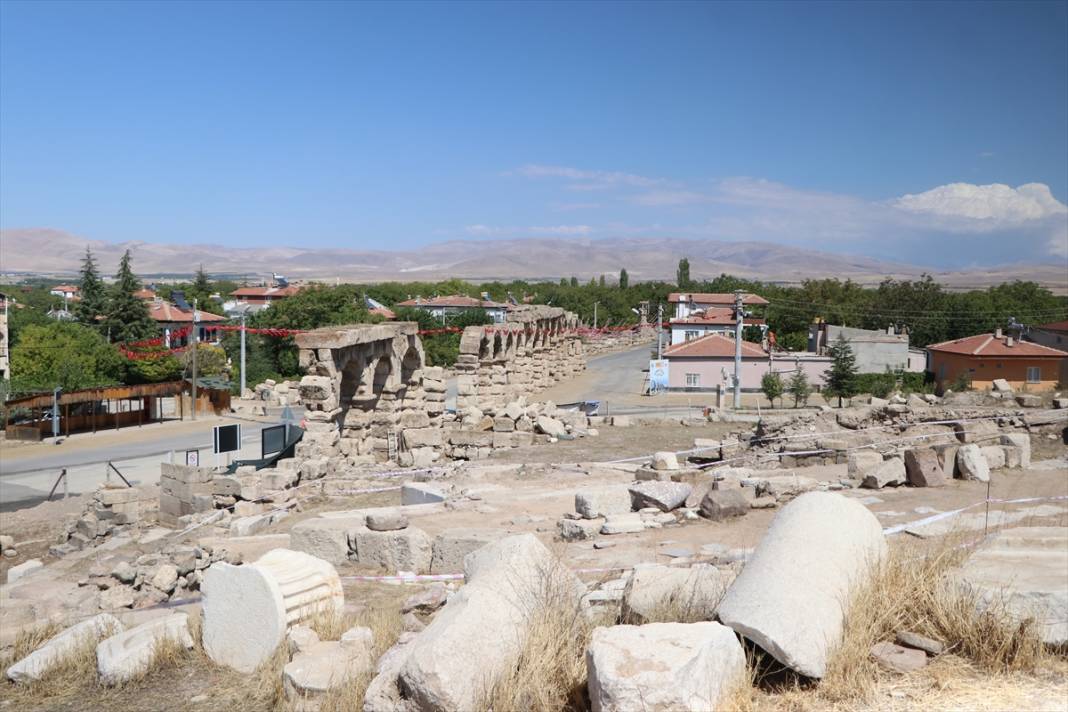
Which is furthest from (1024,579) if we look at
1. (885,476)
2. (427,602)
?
(885,476)

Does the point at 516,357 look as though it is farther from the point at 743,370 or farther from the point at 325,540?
the point at 325,540

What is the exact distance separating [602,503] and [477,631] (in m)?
6.73

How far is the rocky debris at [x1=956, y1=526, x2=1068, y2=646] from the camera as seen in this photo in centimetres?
500

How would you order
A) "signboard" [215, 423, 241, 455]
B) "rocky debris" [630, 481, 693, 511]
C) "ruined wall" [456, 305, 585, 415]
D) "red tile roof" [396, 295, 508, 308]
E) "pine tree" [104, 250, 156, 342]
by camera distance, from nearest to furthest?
"rocky debris" [630, 481, 693, 511]
"signboard" [215, 423, 241, 455]
"ruined wall" [456, 305, 585, 415]
"pine tree" [104, 250, 156, 342]
"red tile roof" [396, 295, 508, 308]

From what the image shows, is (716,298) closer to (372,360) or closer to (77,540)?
(372,360)

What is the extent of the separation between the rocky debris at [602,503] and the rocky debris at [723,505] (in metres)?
1.17

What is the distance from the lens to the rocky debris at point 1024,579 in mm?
5000

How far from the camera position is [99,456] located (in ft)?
91.9

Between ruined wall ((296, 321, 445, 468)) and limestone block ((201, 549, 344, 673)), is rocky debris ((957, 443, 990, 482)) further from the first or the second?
ruined wall ((296, 321, 445, 468))

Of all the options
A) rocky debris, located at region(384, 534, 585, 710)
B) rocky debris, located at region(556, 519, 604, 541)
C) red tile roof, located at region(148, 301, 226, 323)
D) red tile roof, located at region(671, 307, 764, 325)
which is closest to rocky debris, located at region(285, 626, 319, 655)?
rocky debris, located at region(384, 534, 585, 710)

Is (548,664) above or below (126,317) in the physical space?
above

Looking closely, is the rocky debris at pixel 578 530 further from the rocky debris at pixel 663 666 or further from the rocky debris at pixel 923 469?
the rocky debris at pixel 663 666

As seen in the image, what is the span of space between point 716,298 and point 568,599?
71.3 metres

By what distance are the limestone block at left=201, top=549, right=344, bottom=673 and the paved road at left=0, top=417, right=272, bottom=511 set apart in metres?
15.3
